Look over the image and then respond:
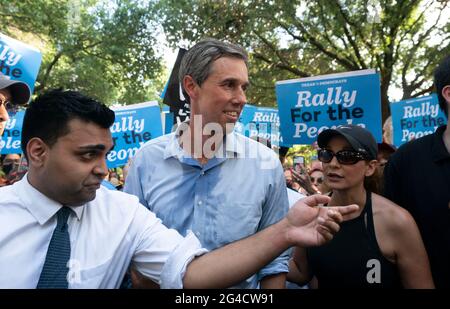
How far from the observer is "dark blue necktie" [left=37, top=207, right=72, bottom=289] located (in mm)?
1771

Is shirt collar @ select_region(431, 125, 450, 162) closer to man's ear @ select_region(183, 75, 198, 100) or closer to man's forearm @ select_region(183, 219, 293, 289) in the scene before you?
man's forearm @ select_region(183, 219, 293, 289)

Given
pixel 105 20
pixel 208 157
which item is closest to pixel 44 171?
pixel 208 157

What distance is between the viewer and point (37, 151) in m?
1.94

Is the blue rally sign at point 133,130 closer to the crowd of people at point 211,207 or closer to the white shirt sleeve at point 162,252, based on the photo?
the crowd of people at point 211,207

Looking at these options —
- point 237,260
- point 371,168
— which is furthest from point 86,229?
point 371,168

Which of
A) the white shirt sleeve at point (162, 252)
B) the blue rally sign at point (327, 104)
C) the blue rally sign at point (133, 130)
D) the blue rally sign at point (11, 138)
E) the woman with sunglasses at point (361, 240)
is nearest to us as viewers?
the white shirt sleeve at point (162, 252)

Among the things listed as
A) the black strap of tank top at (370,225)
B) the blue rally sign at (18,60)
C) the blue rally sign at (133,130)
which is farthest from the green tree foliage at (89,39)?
the black strap of tank top at (370,225)

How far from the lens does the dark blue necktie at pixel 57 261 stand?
1.77 metres

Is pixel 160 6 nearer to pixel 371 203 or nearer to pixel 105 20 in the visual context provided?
pixel 105 20

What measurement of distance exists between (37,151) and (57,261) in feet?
1.47

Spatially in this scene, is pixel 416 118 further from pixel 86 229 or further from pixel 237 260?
pixel 86 229

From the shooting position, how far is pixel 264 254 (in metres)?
1.76

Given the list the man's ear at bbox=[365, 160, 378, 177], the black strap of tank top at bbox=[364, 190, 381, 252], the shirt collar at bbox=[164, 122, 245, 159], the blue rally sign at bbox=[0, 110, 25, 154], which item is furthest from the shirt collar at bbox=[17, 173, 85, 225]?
the blue rally sign at bbox=[0, 110, 25, 154]

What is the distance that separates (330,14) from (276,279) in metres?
11.7
